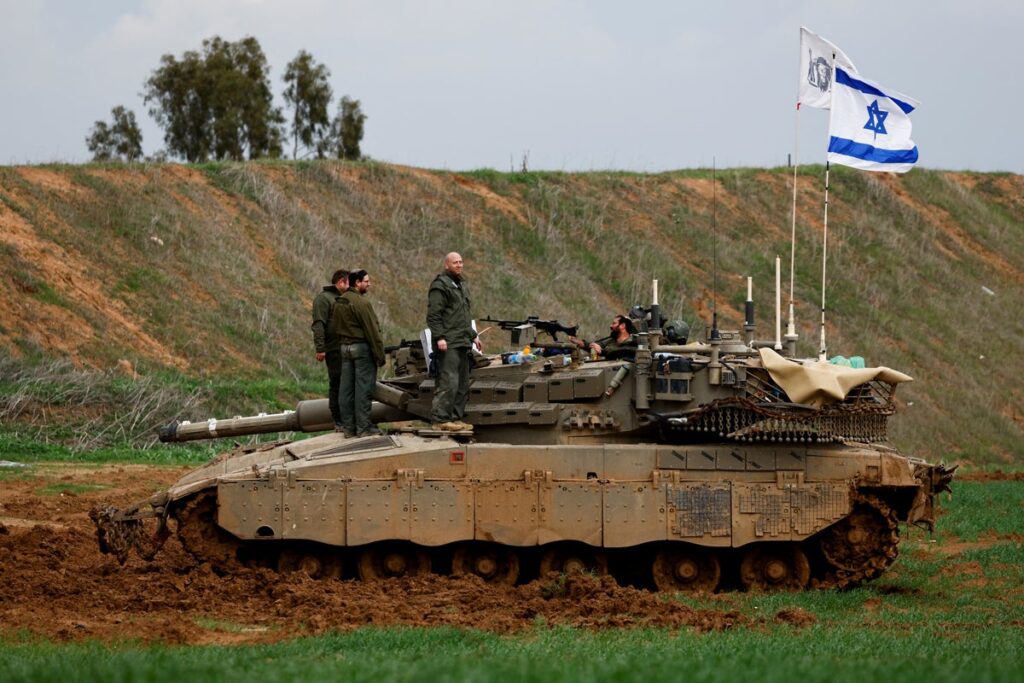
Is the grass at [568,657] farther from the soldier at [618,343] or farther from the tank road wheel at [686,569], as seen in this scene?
the soldier at [618,343]

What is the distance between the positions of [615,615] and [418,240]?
32453 millimetres

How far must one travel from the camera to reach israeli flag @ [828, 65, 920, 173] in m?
23.2

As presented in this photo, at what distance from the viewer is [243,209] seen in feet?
145

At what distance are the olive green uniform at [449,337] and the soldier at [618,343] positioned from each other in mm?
1569

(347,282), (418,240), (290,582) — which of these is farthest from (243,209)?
(290,582)

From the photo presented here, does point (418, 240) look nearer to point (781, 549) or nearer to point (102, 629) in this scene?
point (781, 549)

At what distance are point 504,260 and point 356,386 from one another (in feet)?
95.7

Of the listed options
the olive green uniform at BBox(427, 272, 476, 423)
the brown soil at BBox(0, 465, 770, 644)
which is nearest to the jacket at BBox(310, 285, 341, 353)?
the olive green uniform at BBox(427, 272, 476, 423)

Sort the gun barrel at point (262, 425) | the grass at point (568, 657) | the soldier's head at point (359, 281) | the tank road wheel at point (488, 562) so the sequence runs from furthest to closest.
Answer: the gun barrel at point (262, 425)
the soldier's head at point (359, 281)
the tank road wheel at point (488, 562)
the grass at point (568, 657)

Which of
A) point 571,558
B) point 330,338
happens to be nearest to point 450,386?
point 330,338

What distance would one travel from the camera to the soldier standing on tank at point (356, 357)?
1744 centimetres

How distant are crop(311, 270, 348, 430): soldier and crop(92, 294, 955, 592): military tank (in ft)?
2.83

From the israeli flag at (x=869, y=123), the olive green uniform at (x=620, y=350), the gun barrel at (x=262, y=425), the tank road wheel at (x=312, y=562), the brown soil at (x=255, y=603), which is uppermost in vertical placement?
the israeli flag at (x=869, y=123)

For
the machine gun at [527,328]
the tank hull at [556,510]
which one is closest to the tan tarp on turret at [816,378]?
the tank hull at [556,510]
